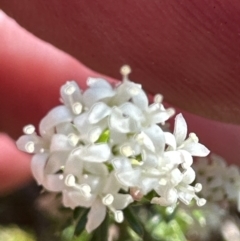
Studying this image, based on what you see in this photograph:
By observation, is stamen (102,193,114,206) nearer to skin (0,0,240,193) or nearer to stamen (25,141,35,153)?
stamen (25,141,35,153)

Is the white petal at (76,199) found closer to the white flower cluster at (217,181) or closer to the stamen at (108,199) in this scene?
the stamen at (108,199)

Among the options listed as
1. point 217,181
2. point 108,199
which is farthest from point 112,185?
point 217,181

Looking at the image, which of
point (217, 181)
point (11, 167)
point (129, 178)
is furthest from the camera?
point (11, 167)

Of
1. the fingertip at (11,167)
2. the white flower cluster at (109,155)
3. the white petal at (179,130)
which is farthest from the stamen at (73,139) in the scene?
the fingertip at (11,167)

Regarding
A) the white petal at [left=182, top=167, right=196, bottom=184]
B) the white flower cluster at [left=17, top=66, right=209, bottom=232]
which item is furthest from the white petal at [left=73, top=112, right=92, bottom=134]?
the white petal at [left=182, top=167, right=196, bottom=184]

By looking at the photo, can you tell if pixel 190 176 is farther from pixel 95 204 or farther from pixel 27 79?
pixel 27 79

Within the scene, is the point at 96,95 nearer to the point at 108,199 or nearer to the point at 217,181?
the point at 108,199

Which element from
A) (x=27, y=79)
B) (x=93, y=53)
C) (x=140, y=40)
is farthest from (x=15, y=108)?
(x=140, y=40)
